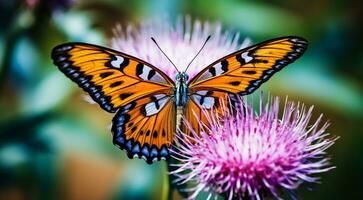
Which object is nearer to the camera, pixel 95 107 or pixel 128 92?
pixel 128 92

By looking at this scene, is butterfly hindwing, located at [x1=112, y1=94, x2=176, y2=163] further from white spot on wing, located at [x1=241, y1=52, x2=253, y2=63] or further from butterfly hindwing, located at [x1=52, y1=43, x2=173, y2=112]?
white spot on wing, located at [x1=241, y1=52, x2=253, y2=63]

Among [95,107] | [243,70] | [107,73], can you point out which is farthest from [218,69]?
[95,107]

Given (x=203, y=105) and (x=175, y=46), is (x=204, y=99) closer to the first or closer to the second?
(x=203, y=105)

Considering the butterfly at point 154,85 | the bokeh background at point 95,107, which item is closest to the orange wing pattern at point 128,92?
the butterfly at point 154,85

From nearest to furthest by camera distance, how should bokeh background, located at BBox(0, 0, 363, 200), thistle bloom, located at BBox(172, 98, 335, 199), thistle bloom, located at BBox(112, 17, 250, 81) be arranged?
thistle bloom, located at BBox(172, 98, 335, 199)
thistle bloom, located at BBox(112, 17, 250, 81)
bokeh background, located at BBox(0, 0, 363, 200)

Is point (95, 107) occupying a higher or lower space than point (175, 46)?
higher

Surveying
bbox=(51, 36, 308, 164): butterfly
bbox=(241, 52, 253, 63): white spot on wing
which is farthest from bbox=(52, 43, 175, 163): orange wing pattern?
bbox=(241, 52, 253, 63): white spot on wing
